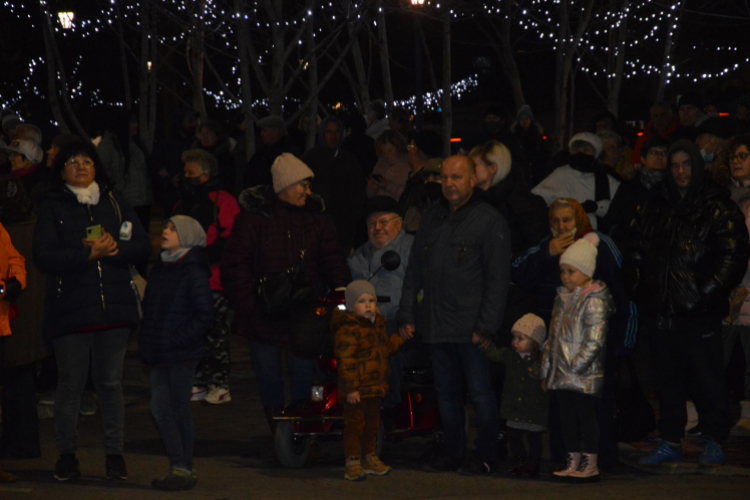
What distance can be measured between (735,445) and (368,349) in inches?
114

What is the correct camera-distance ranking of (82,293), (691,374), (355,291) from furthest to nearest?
(691,374), (355,291), (82,293)

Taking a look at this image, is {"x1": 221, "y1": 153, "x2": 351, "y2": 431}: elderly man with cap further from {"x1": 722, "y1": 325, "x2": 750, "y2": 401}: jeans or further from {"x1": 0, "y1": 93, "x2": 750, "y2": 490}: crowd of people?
{"x1": 722, "y1": 325, "x2": 750, "y2": 401}: jeans

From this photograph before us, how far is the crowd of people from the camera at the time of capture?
7.64 metres

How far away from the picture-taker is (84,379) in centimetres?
775

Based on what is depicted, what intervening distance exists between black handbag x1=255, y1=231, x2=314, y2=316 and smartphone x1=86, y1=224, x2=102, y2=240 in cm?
119

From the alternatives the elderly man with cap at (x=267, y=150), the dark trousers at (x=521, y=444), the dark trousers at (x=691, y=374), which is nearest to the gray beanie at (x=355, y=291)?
the dark trousers at (x=521, y=444)

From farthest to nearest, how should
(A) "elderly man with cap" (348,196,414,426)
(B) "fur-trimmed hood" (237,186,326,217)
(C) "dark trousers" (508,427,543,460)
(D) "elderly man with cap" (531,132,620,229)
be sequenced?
(D) "elderly man with cap" (531,132,620,229) < (A) "elderly man with cap" (348,196,414,426) < (B) "fur-trimmed hood" (237,186,326,217) < (C) "dark trousers" (508,427,543,460)

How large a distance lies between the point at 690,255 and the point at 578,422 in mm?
1354

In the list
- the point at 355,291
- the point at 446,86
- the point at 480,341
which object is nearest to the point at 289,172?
the point at 355,291

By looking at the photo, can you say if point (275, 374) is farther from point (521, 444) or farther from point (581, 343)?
point (581, 343)

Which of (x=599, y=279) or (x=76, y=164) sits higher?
(x=76, y=164)

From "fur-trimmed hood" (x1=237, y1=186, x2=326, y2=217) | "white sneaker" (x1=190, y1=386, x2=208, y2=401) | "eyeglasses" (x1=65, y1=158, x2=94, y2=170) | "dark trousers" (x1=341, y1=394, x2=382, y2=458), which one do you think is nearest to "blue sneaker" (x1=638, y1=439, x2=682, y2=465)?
"dark trousers" (x1=341, y1=394, x2=382, y2=458)

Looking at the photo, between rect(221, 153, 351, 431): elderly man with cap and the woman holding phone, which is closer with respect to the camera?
the woman holding phone

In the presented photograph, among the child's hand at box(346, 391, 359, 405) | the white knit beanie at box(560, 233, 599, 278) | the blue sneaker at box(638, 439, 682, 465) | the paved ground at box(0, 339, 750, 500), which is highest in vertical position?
the white knit beanie at box(560, 233, 599, 278)
